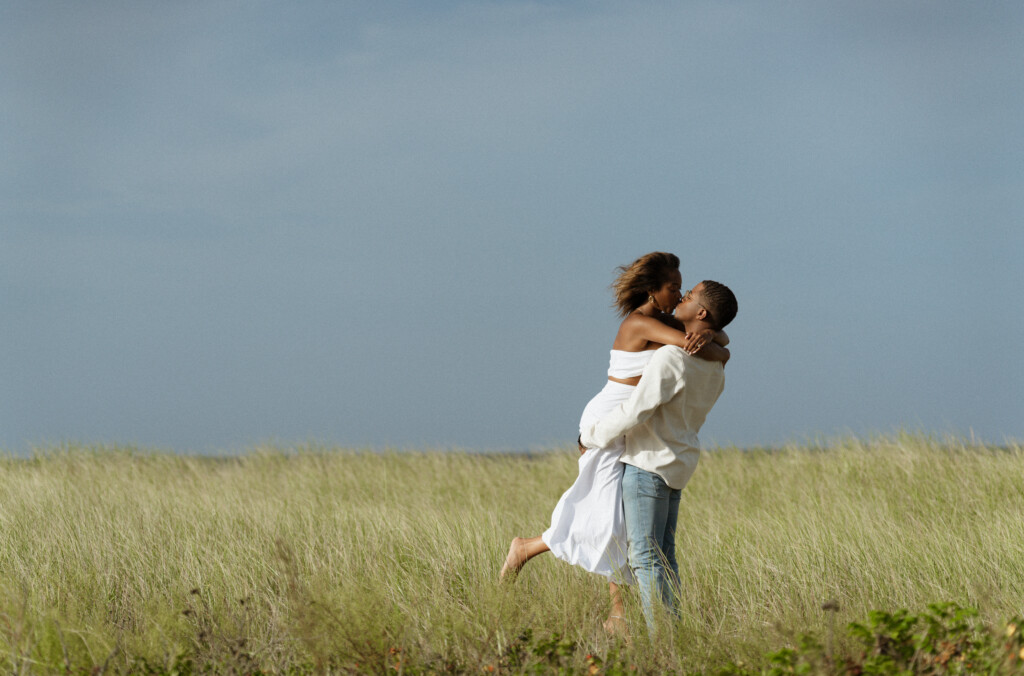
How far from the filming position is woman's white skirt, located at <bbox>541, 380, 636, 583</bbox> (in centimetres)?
433

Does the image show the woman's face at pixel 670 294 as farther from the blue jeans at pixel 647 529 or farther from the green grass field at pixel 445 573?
the green grass field at pixel 445 573

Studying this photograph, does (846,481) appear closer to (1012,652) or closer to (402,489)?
(402,489)

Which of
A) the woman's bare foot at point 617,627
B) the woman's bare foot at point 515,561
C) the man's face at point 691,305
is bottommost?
the woman's bare foot at point 617,627

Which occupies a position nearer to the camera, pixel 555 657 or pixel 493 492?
pixel 555 657

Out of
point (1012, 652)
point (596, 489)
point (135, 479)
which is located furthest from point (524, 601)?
point (135, 479)

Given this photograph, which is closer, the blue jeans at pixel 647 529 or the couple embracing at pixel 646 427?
the couple embracing at pixel 646 427

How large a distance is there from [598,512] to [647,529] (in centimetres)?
28

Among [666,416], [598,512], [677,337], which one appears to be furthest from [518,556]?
[677,337]

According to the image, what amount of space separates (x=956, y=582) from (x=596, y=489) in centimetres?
290

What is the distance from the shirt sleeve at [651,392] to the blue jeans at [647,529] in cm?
29

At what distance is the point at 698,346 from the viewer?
4047mm

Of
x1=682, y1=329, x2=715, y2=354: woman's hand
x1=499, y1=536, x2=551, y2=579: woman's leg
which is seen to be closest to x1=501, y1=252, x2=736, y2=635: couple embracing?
x1=682, y1=329, x2=715, y2=354: woman's hand

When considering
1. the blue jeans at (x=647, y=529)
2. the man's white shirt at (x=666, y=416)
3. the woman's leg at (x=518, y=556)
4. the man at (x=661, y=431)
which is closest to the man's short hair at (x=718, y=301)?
the man at (x=661, y=431)

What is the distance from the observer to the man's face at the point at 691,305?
13.5 feet
